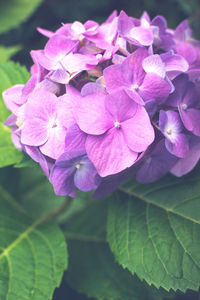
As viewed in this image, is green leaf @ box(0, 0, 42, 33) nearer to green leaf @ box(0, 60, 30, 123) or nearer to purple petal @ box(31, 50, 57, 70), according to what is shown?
green leaf @ box(0, 60, 30, 123)

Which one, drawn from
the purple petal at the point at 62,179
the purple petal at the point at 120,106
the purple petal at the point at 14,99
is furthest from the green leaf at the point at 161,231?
the purple petal at the point at 14,99

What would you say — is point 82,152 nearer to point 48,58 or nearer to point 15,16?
point 48,58

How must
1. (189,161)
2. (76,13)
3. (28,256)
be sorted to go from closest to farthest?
(189,161), (28,256), (76,13)

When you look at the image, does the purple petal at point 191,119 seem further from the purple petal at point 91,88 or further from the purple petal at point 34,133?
the purple petal at point 34,133

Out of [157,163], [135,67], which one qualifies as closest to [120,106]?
[135,67]

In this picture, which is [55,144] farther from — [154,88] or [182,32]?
[182,32]

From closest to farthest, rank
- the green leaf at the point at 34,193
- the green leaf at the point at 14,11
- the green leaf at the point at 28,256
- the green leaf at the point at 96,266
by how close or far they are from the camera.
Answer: the green leaf at the point at 28,256
the green leaf at the point at 96,266
the green leaf at the point at 34,193
the green leaf at the point at 14,11
